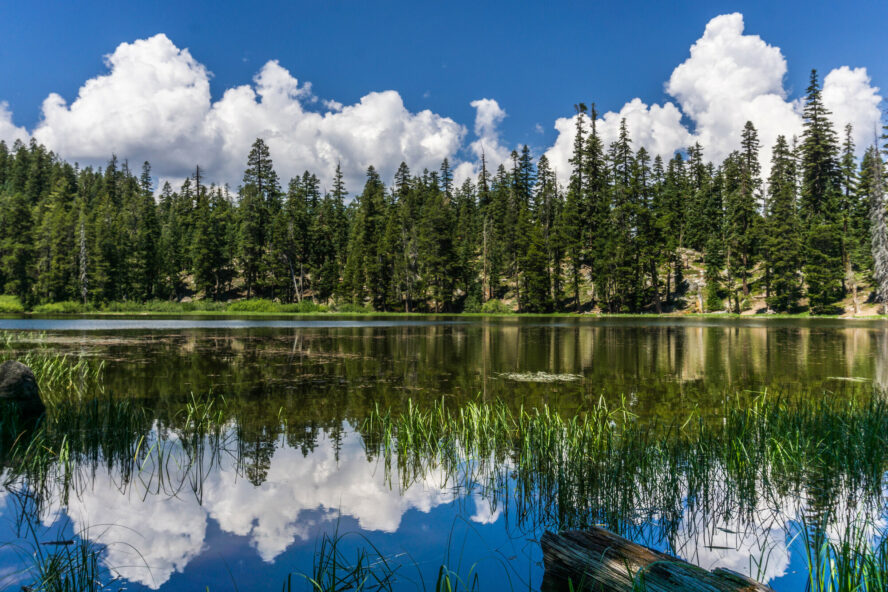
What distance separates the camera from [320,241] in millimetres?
80562

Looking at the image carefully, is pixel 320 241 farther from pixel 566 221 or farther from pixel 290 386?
pixel 290 386

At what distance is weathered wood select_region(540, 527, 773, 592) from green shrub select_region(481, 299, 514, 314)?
213 ft

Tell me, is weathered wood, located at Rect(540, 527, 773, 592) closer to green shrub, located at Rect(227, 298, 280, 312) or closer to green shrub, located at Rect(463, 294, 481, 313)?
green shrub, located at Rect(463, 294, 481, 313)

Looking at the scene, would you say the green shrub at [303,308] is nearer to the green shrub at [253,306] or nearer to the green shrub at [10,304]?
the green shrub at [253,306]

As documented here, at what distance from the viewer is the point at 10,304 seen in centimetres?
6681

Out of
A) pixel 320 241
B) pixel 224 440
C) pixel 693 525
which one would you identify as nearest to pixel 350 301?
pixel 320 241

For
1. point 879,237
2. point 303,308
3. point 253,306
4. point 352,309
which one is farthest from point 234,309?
point 879,237

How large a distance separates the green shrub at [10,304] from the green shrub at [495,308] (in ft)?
204

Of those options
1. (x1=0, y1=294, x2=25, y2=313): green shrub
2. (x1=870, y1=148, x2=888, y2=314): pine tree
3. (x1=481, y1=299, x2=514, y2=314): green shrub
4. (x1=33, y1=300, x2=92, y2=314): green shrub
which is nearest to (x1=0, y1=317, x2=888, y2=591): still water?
(x1=870, y1=148, x2=888, y2=314): pine tree

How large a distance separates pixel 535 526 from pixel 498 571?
1.07 meters

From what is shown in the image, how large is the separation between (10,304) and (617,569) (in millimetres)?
87352

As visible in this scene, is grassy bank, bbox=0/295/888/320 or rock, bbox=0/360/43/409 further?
grassy bank, bbox=0/295/888/320

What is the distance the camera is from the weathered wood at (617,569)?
3.31 metres

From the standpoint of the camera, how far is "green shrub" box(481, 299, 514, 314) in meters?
69.3
